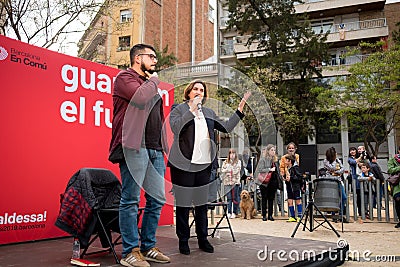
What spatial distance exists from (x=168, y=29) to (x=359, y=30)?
1396 cm

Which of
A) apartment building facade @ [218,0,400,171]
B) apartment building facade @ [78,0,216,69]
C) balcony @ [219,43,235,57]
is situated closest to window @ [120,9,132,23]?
apartment building facade @ [78,0,216,69]

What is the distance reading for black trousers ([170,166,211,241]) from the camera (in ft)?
11.5

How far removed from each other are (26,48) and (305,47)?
17.8 metres

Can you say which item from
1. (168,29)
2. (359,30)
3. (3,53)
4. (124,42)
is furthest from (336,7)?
(3,53)

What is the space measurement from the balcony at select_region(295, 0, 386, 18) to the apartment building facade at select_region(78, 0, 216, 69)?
8.13m

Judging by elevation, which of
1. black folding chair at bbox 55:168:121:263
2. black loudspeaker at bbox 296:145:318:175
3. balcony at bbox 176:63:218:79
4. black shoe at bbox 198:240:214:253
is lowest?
black shoe at bbox 198:240:214:253

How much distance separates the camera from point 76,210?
11.3ft

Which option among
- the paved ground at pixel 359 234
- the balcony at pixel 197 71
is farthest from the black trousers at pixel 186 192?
the paved ground at pixel 359 234

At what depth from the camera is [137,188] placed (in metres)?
3.01

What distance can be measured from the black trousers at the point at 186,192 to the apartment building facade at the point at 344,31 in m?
20.8

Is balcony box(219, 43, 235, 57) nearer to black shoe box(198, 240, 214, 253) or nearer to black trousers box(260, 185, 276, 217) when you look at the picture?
black trousers box(260, 185, 276, 217)

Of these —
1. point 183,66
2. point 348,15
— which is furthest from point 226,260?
point 348,15

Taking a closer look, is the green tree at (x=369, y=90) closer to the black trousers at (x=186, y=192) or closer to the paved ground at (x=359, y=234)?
the paved ground at (x=359, y=234)

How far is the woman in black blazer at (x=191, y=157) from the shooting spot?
11.5ft
